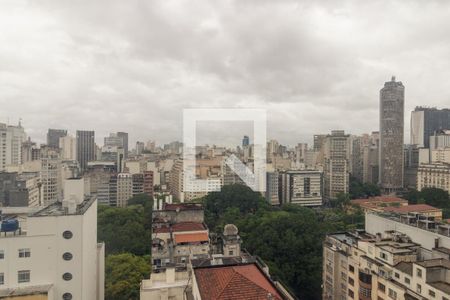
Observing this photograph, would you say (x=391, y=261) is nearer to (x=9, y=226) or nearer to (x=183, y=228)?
(x=183, y=228)

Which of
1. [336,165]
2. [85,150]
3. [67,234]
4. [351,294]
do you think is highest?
[85,150]

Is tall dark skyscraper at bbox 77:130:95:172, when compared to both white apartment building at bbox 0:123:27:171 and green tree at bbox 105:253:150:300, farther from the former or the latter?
green tree at bbox 105:253:150:300

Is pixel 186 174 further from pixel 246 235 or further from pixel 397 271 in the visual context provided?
pixel 397 271

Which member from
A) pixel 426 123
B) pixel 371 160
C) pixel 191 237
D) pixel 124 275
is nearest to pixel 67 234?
pixel 124 275

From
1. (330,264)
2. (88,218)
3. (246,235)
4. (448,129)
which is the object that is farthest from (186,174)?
(448,129)

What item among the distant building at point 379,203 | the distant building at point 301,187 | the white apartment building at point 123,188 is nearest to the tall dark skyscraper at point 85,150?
the white apartment building at point 123,188

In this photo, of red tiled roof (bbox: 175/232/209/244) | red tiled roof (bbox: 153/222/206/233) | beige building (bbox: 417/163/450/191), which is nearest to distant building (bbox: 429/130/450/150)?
beige building (bbox: 417/163/450/191)
